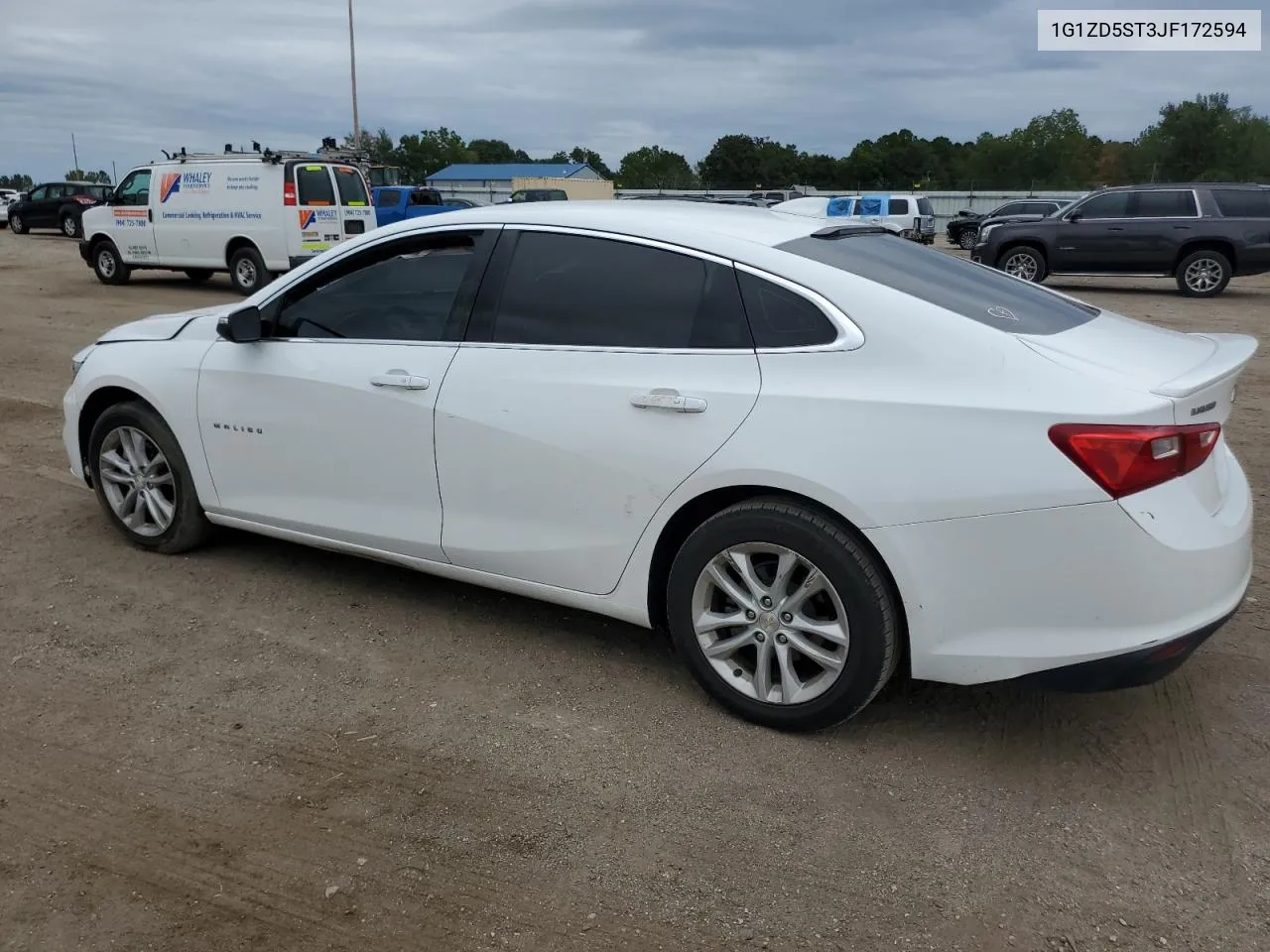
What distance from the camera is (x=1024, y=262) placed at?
18.0 metres

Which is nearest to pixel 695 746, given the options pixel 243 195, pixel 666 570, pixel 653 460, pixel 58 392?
pixel 666 570

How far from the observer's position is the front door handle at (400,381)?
3.74 metres

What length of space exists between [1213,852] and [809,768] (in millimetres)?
1075

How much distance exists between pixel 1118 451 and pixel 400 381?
2.39 m

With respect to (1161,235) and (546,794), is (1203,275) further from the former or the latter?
(546,794)

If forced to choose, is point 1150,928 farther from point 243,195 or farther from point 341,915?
point 243,195

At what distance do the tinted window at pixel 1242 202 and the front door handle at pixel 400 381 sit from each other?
16.4 metres

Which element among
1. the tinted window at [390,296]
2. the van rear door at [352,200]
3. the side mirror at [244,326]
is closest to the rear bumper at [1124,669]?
the tinted window at [390,296]

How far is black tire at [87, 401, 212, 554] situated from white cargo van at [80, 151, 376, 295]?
11.0 m

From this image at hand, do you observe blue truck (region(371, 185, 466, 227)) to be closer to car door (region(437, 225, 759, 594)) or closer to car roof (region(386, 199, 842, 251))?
car roof (region(386, 199, 842, 251))

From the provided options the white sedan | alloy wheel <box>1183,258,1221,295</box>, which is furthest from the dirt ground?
alloy wheel <box>1183,258,1221,295</box>

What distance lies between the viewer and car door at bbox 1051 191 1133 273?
668 inches

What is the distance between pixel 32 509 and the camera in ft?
18.1

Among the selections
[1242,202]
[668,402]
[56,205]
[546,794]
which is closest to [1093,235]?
[1242,202]
